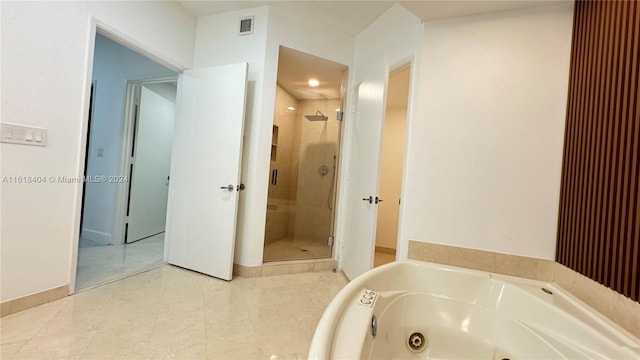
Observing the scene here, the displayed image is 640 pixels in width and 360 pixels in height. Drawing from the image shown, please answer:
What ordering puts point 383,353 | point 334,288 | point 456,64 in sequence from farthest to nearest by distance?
point 334,288 → point 456,64 → point 383,353

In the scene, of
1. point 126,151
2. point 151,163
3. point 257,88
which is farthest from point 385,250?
point 126,151

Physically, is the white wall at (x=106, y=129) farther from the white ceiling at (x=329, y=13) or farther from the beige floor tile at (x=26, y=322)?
the beige floor tile at (x=26, y=322)

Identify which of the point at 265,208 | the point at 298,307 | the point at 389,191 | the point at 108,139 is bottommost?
the point at 298,307

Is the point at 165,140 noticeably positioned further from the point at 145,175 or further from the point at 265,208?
the point at 265,208

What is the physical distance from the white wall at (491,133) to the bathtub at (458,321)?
244mm

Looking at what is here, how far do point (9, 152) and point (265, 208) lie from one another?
69.1 inches

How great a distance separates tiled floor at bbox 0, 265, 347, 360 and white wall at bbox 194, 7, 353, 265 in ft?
1.72

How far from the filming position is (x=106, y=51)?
135 inches

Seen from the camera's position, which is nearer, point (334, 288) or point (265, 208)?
point (334, 288)

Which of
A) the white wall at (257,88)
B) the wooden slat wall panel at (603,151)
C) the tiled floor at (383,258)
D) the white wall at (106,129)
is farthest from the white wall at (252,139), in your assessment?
the wooden slat wall panel at (603,151)

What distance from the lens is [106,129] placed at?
11.2 ft

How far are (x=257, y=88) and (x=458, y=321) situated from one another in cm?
239

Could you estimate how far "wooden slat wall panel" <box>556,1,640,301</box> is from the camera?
1.10m

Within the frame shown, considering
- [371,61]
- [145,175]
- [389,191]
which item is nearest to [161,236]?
[145,175]
